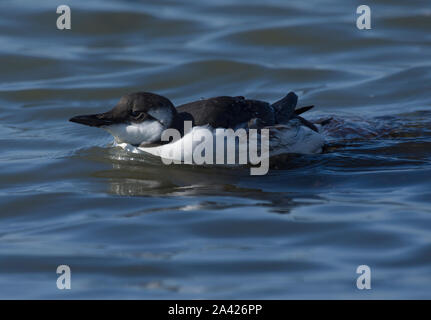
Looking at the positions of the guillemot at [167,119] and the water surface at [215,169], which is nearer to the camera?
the water surface at [215,169]

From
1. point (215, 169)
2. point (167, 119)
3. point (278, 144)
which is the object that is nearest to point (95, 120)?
point (167, 119)

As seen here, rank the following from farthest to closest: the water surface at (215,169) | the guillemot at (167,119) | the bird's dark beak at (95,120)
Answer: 1. the guillemot at (167,119)
2. the bird's dark beak at (95,120)
3. the water surface at (215,169)

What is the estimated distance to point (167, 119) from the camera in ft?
26.6

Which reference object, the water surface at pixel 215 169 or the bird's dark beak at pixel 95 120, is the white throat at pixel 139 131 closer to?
the bird's dark beak at pixel 95 120

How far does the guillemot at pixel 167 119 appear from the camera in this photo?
26.4ft

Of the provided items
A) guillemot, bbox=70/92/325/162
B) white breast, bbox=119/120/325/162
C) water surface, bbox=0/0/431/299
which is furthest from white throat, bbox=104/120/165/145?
water surface, bbox=0/0/431/299

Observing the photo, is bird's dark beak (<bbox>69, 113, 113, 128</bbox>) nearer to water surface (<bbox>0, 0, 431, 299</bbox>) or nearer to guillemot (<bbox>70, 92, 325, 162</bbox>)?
guillemot (<bbox>70, 92, 325, 162</bbox>)

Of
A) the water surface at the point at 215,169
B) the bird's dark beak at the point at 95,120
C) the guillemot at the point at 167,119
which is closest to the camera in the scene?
the water surface at the point at 215,169

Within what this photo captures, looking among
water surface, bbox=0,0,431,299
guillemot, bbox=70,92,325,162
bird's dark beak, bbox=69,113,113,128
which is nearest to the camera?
water surface, bbox=0,0,431,299

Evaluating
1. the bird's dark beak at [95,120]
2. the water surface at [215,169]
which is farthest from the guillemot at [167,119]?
the water surface at [215,169]

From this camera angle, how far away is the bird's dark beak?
789 centimetres

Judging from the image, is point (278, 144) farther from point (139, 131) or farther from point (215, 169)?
point (139, 131)

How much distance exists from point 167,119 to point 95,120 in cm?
69
